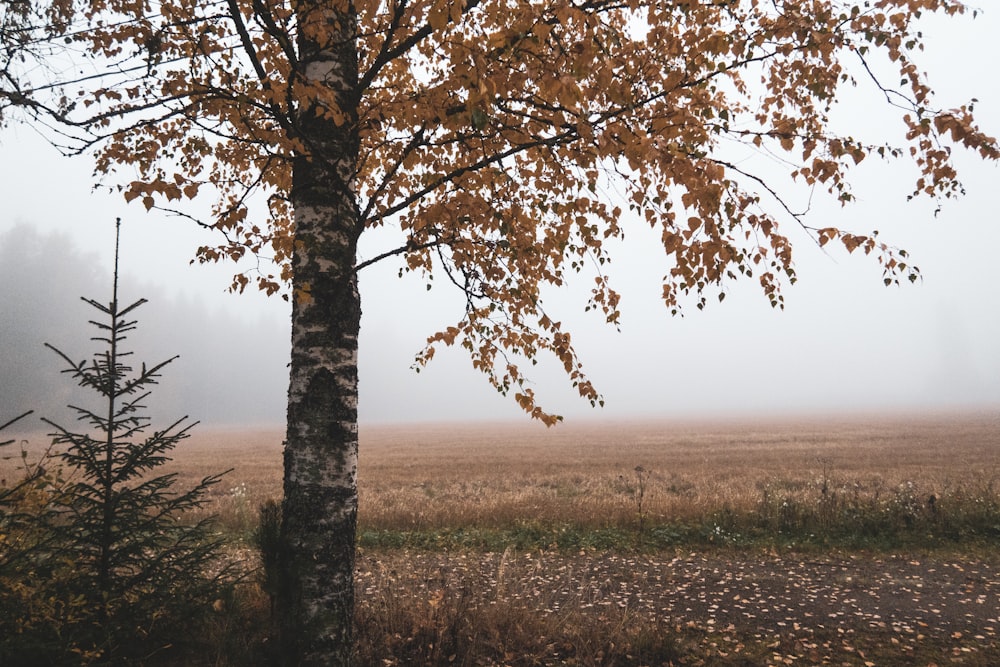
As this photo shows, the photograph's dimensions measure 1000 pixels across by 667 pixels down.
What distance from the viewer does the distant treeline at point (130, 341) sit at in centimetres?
7175

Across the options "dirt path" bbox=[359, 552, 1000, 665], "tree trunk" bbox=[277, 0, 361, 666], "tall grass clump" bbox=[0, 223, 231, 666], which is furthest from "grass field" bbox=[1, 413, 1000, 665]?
"tree trunk" bbox=[277, 0, 361, 666]

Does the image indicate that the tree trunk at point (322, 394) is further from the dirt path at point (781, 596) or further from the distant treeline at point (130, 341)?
the distant treeline at point (130, 341)

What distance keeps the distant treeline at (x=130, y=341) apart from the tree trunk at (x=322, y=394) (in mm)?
31572

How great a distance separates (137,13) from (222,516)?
11446 mm

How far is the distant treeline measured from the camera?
71750 mm

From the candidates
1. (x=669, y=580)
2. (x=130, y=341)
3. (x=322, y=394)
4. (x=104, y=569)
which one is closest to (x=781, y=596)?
(x=669, y=580)

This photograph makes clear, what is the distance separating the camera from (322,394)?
3730mm

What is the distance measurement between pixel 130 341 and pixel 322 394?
376 feet

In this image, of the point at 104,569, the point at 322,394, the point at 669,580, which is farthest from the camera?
the point at 669,580

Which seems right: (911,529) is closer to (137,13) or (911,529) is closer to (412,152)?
(412,152)

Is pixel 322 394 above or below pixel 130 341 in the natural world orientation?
below

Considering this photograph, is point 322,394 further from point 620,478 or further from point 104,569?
point 620,478

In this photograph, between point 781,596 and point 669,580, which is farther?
point 669,580

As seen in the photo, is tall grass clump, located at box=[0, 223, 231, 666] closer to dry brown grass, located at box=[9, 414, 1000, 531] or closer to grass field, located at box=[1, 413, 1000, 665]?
grass field, located at box=[1, 413, 1000, 665]
